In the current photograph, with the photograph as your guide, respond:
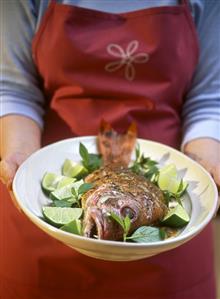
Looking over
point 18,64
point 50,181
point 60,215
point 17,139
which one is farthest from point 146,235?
point 18,64

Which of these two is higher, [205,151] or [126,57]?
[126,57]

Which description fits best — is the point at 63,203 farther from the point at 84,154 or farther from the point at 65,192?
the point at 84,154

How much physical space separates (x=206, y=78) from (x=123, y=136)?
0.23m

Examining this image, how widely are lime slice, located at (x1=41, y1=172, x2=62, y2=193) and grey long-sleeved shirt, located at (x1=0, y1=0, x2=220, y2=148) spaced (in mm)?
215

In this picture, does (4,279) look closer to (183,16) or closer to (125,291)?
(125,291)

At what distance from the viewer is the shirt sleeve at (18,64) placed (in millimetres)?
1000

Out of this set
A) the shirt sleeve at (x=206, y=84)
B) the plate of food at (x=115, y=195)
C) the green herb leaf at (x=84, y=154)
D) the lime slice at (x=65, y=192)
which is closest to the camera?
the plate of food at (x=115, y=195)

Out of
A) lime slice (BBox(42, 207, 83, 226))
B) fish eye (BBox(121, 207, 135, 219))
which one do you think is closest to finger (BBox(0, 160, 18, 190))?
lime slice (BBox(42, 207, 83, 226))

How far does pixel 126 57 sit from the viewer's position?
980mm

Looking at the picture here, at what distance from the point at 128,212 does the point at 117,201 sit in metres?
0.02

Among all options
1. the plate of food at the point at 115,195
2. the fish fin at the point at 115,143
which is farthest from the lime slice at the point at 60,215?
the fish fin at the point at 115,143

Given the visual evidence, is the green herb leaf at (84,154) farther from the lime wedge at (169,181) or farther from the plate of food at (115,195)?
the lime wedge at (169,181)

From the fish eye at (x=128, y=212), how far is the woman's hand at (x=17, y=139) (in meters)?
0.24

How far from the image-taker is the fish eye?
71cm
